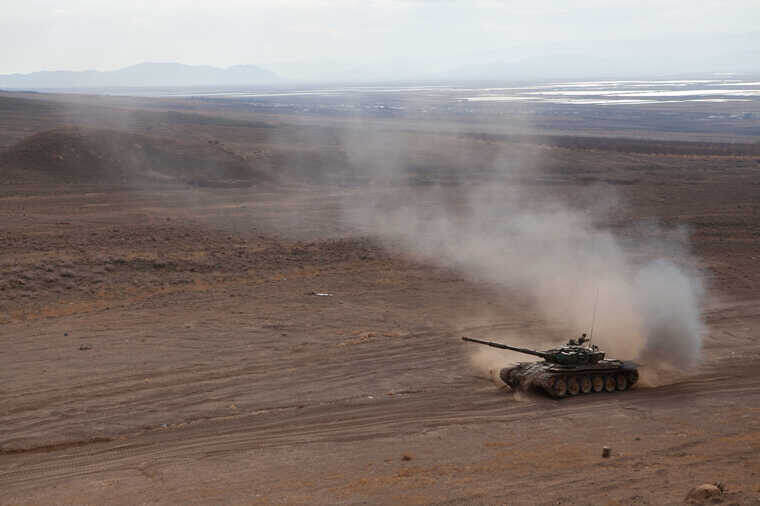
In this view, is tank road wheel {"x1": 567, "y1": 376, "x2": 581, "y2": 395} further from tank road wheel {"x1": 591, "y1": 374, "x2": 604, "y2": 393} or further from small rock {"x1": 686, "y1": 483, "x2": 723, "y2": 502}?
small rock {"x1": 686, "y1": 483, "x2": 723, "y2": 502}

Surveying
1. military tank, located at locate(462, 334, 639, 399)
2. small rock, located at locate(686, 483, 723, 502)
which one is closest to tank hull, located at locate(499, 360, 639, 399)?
military tank, located at locate(462, 334, 639, 399)

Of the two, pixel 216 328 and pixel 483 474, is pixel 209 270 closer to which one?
pixel 216 328

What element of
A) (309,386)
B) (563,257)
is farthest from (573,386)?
(563,257)

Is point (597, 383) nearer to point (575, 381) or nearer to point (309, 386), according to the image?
point (575, 381)

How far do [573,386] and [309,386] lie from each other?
6450 millimetres

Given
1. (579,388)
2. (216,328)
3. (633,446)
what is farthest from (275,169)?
(633,446)

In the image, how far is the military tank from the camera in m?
18.8

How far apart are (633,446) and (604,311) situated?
353 inches

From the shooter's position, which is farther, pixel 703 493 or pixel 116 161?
pixel 116 161

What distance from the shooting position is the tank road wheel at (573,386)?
19.1 m

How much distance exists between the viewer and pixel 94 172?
5256 cm

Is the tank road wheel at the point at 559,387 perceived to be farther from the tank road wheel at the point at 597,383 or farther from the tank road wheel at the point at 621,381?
the tank road wheel at the point at 621,381

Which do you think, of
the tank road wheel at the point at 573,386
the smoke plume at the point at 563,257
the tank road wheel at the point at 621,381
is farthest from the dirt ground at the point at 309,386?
the smoke plume at the point at 563,257

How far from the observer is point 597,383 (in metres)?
19.4
